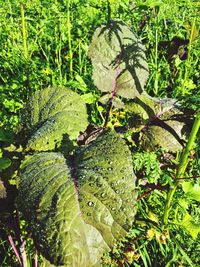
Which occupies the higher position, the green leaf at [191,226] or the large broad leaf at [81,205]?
the large broad leaf at [81,205]

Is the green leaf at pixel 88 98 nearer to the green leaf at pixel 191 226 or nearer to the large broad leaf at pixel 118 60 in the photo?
the large broad leaf at pixel 118 60

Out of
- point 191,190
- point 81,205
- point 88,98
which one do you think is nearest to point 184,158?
point 191,190

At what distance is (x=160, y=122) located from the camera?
1.97 metres

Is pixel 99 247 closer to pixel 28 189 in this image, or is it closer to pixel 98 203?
pixel 98 203

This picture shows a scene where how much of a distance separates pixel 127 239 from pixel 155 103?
0.68 meters

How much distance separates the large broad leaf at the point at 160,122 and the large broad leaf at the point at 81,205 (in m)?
0.47

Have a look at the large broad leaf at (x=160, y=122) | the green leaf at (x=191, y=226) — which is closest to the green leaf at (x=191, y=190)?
the green leaf at (x=191, y=226)

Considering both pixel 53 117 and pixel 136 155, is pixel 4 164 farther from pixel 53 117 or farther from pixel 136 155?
pixel 136 155

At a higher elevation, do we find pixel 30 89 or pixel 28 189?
pixel 30 89

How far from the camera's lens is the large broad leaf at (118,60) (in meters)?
1.98

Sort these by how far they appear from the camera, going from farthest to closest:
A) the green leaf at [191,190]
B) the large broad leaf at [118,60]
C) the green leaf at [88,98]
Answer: the green leaf at [88,98], the large broad leaf at [118,60], the green leaf at [191,190]

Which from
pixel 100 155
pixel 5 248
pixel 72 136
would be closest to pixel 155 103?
pixel 72 136

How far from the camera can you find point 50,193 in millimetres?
1333

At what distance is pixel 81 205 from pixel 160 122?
0.81m
